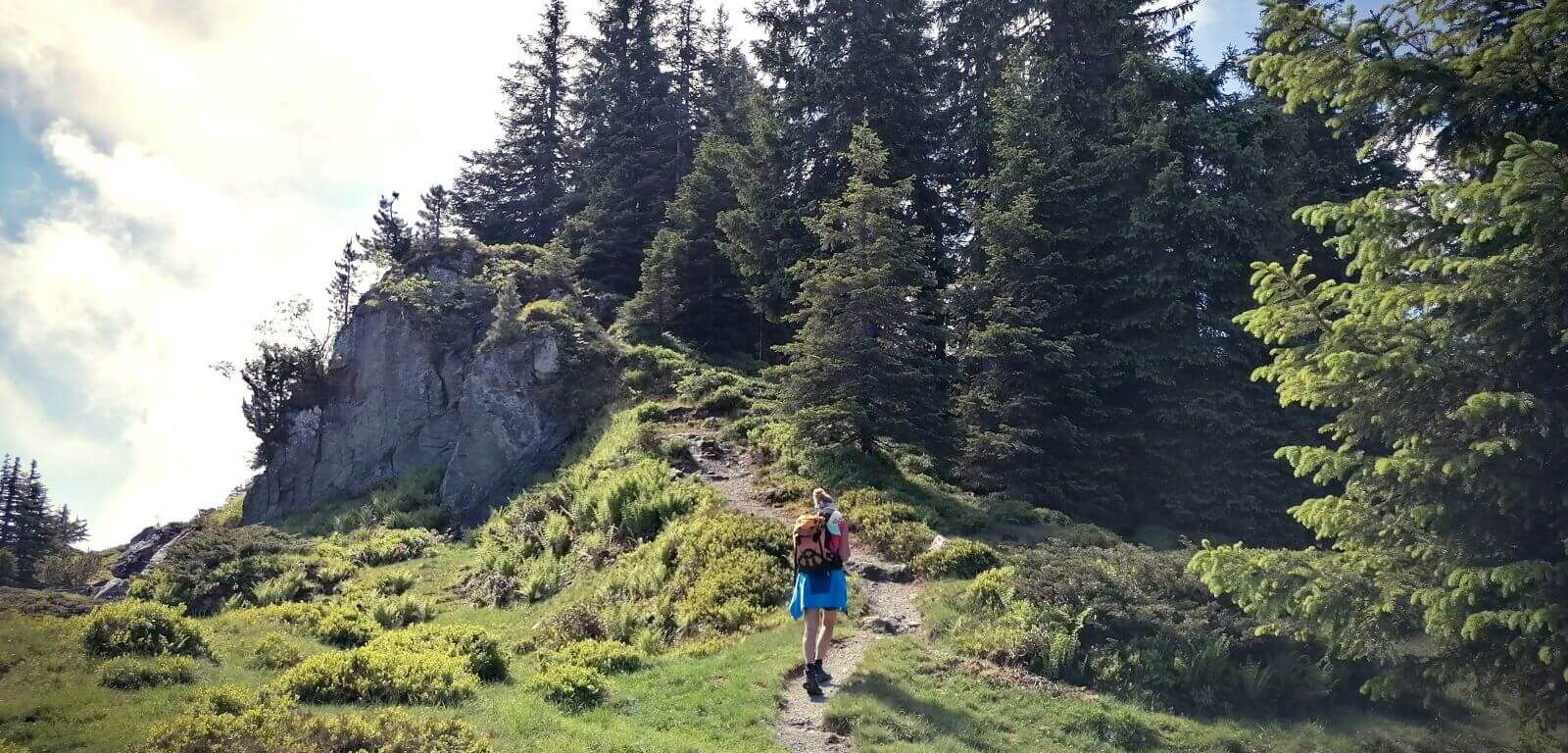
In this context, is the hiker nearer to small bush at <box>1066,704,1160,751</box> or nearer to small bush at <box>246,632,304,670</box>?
small bush at <box>1066,704,1160,751</box>

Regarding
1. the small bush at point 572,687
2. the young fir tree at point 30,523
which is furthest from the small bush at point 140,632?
the young fir tree at point 30,523

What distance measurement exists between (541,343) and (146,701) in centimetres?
2258

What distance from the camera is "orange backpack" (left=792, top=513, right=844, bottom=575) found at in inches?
415

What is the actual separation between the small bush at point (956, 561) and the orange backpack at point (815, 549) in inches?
178

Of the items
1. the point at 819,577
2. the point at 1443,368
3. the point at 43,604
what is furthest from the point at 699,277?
the point at 1443,368

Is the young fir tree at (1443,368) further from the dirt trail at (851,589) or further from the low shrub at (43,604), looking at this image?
the low shrub at (43,604)

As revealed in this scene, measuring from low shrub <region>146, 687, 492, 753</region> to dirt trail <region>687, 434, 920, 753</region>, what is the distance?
3499 mm

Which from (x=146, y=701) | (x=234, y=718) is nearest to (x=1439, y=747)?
(x=234, y=718)

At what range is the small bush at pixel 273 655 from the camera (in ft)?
35.6

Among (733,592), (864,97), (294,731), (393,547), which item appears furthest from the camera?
(864,97)

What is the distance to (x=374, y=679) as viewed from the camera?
9.65 metres

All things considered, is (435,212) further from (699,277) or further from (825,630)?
(825,630)

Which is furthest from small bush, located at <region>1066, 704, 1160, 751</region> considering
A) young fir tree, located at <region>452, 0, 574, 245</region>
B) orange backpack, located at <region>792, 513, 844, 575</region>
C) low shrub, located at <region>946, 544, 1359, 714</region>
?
young fir tree, located at <region>452, 0, 574, 245</region>

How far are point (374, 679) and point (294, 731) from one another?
199 cm
